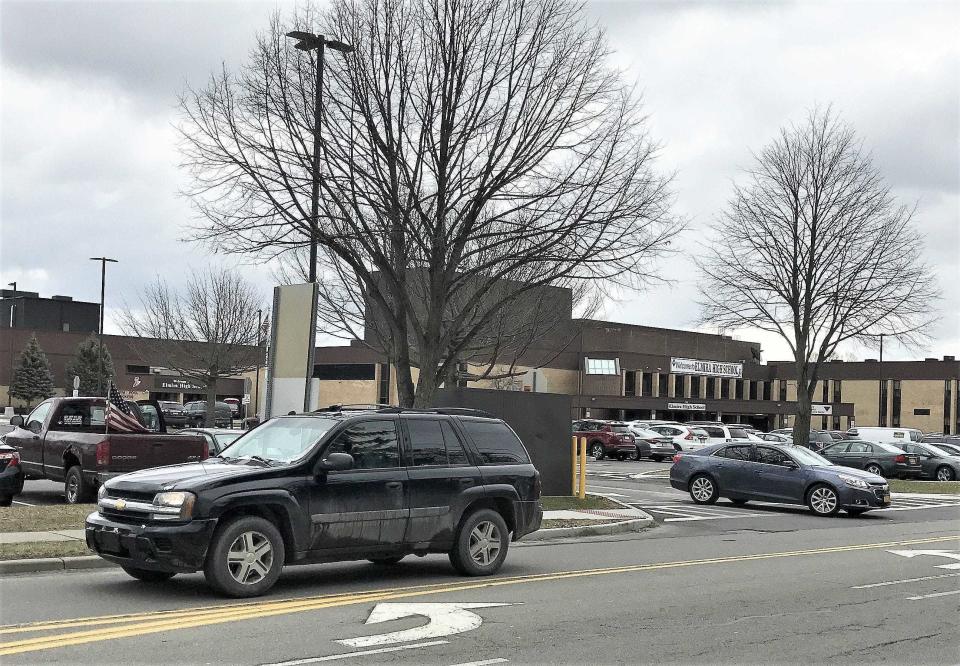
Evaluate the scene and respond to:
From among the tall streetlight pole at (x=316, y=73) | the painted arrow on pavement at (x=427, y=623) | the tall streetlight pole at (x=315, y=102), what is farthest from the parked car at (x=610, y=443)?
the painted arrow on pavement at (x=427, y=623)

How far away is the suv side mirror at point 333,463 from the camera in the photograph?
10.7 meters

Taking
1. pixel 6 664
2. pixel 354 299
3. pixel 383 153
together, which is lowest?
pixel 6 664

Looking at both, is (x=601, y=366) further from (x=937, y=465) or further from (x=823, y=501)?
(x=823, y=501)

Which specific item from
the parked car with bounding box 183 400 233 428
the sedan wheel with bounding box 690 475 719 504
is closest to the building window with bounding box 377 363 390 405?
the parked car with bounding box 183 400 233 428

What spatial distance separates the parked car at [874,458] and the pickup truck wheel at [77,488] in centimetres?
2837

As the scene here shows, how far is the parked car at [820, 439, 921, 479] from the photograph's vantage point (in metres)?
39.4

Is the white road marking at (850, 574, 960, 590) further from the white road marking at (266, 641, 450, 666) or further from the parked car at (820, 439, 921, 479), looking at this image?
the parked car at (820, 439, 921, 479)

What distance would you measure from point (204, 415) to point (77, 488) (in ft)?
144

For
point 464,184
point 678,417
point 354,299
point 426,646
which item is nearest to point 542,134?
point 464,184

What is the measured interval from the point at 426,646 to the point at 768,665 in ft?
8.25

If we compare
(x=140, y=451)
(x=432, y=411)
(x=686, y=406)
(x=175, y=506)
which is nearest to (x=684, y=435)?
(x=140, y=451)

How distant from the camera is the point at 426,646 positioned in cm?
818

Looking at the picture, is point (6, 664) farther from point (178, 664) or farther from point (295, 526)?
point (295, 526)

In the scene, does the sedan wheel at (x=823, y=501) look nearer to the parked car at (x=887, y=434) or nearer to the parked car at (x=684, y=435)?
the parked car at (x=684, y=435)
